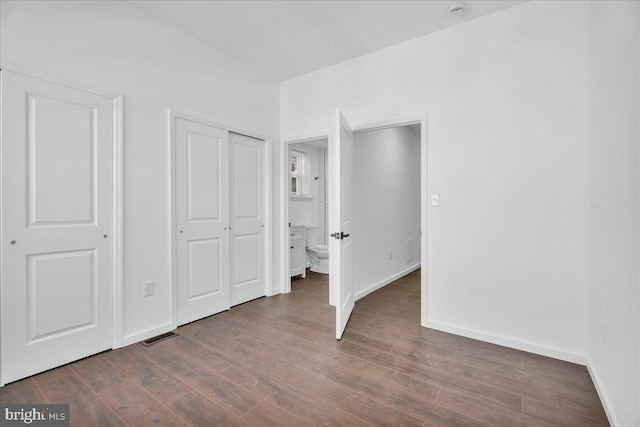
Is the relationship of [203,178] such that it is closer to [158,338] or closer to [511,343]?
[158,338]

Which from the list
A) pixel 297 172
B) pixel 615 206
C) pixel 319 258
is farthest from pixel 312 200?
pixel 615 206

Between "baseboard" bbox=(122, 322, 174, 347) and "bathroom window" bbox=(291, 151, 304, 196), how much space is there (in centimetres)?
319

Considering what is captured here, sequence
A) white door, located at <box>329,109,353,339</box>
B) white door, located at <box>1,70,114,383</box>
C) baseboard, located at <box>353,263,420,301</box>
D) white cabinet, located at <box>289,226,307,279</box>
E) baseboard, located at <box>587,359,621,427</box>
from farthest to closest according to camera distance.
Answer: white cabinet, located at <box>289,226,307,279</box> < baseboard, located at <box>353,263,420,301</box> < white door, located at <box>329,109,353,339</box> < white door, located at <box>1,70,114,383</box> < baseboard, located at <box>587,359,621,427</box>

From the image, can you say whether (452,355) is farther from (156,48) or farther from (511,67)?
(156,48)

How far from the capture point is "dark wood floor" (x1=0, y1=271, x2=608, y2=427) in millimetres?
1612

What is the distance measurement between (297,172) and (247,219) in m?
2.18

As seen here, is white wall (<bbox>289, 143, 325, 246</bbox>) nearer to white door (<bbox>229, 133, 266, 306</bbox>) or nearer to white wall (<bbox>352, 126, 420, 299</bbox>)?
white wall (<bbox>352, 126, 420, 299</bbox>)

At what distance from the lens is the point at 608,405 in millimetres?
1603

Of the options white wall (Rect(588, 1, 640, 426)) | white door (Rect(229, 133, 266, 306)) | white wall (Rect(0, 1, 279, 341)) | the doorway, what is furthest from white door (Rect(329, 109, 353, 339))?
the doorway

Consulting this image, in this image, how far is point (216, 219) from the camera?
3184mm

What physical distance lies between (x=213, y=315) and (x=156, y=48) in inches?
101

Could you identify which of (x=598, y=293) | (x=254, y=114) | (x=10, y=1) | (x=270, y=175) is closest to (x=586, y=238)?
(x=598, y=293)

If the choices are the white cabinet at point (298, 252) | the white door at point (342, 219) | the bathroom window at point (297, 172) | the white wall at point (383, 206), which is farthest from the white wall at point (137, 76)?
the bathroom window at point (297, 172)

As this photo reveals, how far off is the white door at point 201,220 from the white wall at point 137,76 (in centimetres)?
14
